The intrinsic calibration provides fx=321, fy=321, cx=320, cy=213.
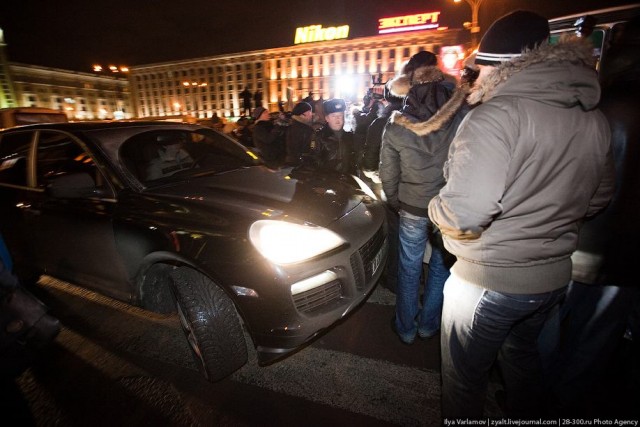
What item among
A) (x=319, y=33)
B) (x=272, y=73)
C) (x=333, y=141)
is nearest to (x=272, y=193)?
(x=333, y=141)

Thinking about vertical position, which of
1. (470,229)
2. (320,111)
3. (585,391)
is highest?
(320,111)

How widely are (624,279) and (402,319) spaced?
140cm

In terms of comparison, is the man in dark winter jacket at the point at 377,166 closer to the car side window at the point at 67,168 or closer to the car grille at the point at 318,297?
the car grille at the point at 318,297

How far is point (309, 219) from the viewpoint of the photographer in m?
2.19

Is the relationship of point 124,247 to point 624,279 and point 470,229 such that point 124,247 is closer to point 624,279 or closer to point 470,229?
point 470,229

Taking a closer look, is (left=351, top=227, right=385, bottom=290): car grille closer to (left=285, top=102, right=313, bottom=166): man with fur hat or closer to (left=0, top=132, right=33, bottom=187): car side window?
(left=285, top=102, right=313, bottom=166): man with fur hat

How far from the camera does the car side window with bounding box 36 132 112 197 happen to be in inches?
98.3

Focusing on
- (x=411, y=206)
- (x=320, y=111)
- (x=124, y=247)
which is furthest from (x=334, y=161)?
(x=124, y=247)

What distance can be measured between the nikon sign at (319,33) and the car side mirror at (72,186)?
236 feet

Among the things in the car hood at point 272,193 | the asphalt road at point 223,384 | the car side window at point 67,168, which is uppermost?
the car side window at point 67,168

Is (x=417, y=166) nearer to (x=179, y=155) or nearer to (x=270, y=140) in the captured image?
(x=179, y=155)

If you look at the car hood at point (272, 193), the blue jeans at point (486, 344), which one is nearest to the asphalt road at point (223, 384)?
the blue jeans at point (486, 344)

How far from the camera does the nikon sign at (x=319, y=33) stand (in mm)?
64812

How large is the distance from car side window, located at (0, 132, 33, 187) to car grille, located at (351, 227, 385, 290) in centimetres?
339
